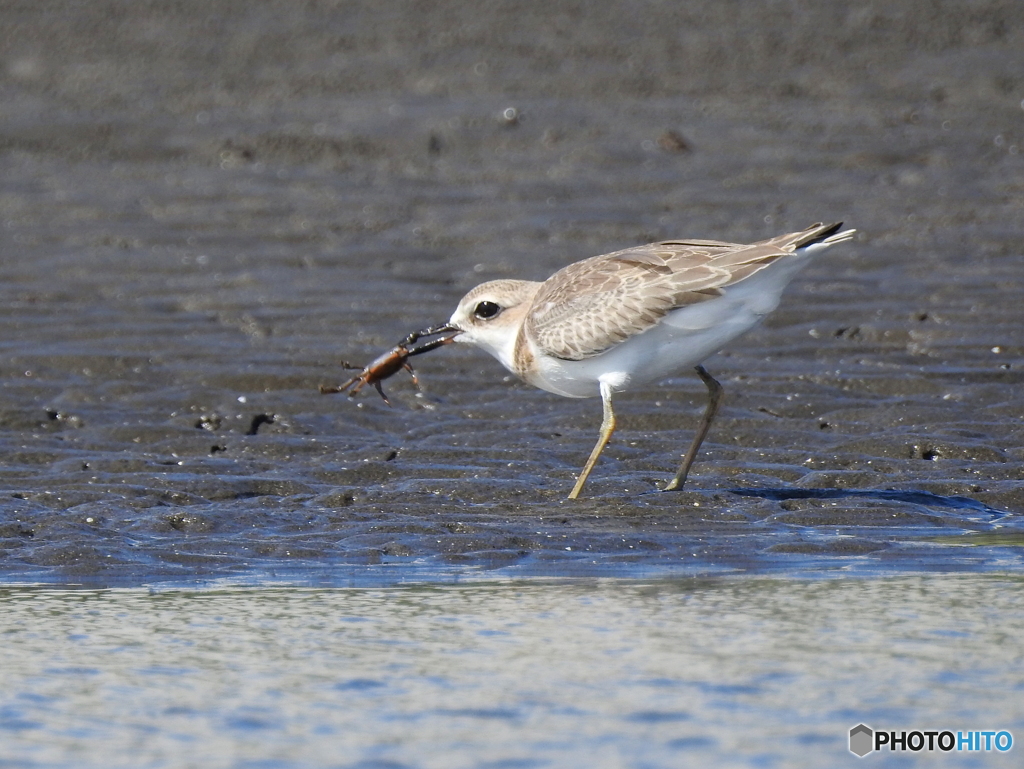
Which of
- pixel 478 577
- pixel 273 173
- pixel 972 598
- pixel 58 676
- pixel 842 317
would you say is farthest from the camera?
pixel 273 173

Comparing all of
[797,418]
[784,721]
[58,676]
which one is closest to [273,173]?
[797,418]

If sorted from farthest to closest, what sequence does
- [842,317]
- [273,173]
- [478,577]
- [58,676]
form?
[273,173], [842,317], [478,577], [58,676]

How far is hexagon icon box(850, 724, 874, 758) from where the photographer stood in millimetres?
4551

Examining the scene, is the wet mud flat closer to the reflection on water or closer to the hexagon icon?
the reflection on water

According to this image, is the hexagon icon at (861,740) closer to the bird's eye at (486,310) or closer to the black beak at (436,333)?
the bird's eye at (486,310)

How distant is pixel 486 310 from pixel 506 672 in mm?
2922

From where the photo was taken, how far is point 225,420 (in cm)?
900

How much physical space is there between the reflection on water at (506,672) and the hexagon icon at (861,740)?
4 cm

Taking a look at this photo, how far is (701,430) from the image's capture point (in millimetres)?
7781

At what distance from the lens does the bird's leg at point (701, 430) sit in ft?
24.9

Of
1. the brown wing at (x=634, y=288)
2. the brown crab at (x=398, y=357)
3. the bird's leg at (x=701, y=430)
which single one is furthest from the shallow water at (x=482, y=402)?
the brown wing at (x=634, y=288)

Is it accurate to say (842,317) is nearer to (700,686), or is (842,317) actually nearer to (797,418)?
(797,418)

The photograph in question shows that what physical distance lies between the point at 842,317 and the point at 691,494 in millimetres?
3541

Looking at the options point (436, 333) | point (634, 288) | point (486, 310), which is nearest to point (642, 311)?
point (634, 288)
